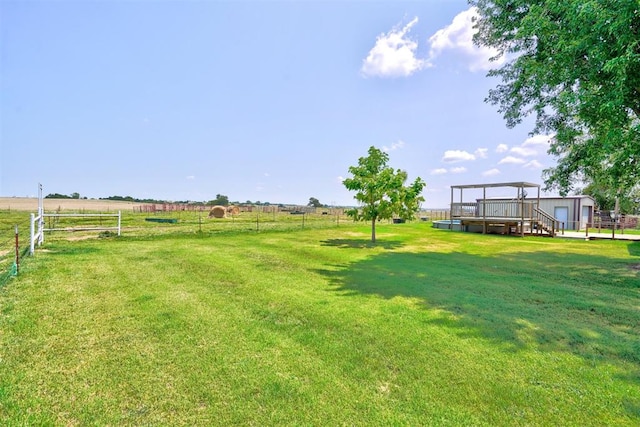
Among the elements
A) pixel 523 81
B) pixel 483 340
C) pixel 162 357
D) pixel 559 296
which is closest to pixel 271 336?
pixel 162 357

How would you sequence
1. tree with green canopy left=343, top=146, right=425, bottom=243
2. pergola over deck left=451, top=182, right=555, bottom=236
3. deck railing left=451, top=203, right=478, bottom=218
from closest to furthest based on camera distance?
tree with green canopy left=343, top=146, right=425, bottom=243
pergola over deck left=451, top=182, right=555, bottom=236
deck railing left=451, top=203, right=478, bottom=218

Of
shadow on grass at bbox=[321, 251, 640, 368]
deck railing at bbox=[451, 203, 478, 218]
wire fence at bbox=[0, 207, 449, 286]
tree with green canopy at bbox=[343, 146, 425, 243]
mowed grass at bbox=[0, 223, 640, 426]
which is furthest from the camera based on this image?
deck railing at bbox=[451, 203, 478, 218]

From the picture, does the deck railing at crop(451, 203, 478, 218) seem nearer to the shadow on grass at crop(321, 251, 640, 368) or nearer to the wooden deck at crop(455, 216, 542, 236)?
the wooden deck at crop(455, 216, 542, 236)

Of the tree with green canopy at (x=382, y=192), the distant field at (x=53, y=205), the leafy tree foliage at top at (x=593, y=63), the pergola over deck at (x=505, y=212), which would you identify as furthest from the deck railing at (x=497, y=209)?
the distant field at (x=53, y=205)

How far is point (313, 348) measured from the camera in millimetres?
3342

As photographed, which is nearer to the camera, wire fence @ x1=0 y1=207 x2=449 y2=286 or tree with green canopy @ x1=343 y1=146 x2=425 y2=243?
wire fence @ x1=0 y1=207 x2=449 y2=286

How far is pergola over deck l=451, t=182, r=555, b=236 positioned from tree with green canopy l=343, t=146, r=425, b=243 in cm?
669

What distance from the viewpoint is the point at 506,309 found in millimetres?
4680

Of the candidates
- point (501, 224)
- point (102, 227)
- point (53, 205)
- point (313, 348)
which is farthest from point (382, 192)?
point (53, 205)

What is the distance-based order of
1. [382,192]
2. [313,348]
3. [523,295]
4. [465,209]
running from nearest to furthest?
[313,348] < [523,295] < [382,192] < [465,209]

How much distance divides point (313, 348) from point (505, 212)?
18254 millimetres

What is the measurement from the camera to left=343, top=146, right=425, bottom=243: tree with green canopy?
13.4 metres

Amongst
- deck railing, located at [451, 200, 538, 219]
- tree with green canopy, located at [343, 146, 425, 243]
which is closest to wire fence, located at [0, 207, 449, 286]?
tree with green canopy, located at [343, 146, 425, 243]

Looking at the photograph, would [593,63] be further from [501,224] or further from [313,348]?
[501,224]
